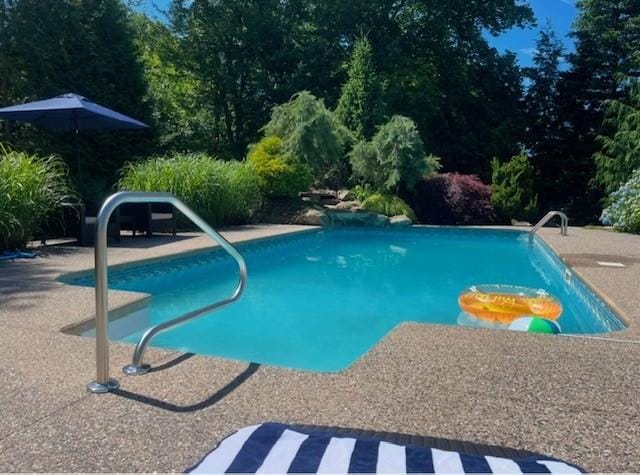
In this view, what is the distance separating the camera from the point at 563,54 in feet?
60.6

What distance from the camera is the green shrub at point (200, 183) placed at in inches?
376

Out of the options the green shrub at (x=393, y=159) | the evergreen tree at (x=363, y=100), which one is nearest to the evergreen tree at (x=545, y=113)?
the green shrub at (x=393, y=159)

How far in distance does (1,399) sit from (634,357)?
3.10m

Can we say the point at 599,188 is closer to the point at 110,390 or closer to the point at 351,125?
the point at 351,125

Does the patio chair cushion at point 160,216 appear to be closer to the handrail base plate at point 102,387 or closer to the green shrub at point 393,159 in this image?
the handrail base plate at point 102,387

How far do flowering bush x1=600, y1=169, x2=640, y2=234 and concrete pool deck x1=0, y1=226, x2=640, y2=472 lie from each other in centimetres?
817

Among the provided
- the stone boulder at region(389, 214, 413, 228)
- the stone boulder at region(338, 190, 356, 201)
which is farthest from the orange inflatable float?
the stone boulder at region(338, 190, 356, 201)

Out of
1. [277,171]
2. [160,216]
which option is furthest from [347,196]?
[160,216]

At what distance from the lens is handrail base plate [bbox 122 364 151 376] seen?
→ 2.49m

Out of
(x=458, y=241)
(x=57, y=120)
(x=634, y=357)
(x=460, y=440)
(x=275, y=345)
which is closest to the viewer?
(x=460, y=440)

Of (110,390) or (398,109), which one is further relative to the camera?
(398,109)

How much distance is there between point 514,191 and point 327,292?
1009 cm

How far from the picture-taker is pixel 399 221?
13078mm

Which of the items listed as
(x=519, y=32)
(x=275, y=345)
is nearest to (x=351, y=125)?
(x=519, y=32)
